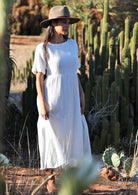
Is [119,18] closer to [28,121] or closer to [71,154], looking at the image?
[28,121]

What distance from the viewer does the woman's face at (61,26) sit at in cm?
313

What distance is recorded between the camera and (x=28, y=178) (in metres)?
3.61

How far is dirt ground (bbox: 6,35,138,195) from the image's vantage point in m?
2.50

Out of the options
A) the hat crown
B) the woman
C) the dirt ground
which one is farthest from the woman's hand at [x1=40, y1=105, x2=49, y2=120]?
the hat crown

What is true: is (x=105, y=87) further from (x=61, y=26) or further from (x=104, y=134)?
(x=61, y=26)

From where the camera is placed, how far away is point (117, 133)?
4.76 m

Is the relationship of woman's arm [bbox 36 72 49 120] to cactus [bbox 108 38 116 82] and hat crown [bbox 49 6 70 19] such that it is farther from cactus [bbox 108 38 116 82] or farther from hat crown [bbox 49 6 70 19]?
cactus [bbox 108 38 116 82]

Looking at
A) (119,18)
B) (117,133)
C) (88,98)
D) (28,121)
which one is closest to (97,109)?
(88,98)

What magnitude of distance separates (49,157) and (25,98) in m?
2.37

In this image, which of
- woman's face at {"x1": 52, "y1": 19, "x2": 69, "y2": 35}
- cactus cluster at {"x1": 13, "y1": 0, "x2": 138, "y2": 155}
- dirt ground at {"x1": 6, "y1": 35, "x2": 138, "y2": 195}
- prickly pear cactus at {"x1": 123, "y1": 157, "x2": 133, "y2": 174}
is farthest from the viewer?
cactus cluster at {"x1": 13, "y1": 0, "x2": 138, "y2": 155}

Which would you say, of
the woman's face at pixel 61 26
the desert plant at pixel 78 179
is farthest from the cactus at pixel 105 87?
the desert plant at pixel 78 179

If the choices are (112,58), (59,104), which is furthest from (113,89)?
(59,104)

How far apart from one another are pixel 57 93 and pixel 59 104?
Result: 0.10 meters

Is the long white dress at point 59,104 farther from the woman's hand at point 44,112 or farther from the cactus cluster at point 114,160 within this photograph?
the cactus cluster at point 114,160
